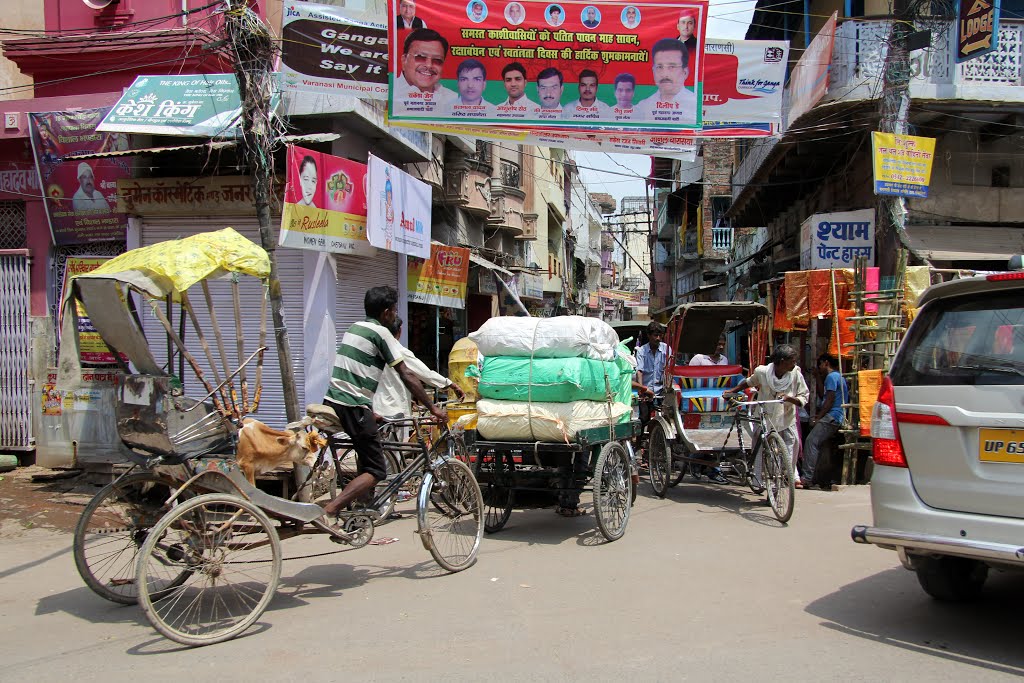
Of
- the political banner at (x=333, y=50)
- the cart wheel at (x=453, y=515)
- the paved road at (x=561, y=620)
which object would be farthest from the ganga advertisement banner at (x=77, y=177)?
the cart wheel at (x=453, y=515)

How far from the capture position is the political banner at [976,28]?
11.6 meters

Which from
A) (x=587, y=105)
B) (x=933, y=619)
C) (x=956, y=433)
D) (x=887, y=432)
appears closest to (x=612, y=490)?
(x=933, y=619)

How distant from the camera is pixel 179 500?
15.3 feet

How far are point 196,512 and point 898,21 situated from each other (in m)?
11.1

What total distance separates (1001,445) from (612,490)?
3.38 m

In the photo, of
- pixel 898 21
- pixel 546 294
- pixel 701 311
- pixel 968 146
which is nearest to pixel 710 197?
pixel 546 294

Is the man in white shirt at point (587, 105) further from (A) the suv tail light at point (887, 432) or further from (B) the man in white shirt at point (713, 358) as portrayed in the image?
(A) the suv tail light at point (887, 432)

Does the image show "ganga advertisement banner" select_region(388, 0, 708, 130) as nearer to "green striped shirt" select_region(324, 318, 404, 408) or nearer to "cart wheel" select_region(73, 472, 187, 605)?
"green striped shirt" select_region(324, 318, 404, 408)

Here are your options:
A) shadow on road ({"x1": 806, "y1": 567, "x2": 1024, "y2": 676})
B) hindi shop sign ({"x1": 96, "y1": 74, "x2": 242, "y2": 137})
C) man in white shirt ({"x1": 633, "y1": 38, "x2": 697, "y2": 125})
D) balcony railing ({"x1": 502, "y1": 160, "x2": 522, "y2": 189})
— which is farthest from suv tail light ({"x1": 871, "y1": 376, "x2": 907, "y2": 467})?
balcony railing ({"x1": 502, "y1": 160, "x2": 522, "y2": 189})

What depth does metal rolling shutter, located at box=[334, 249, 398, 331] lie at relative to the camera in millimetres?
10805

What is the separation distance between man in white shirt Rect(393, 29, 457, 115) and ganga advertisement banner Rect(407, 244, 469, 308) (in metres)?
4.12

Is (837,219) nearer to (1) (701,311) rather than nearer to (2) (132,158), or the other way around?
(1) (701,311)

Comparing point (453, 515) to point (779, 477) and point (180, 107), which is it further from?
point (180, 107)

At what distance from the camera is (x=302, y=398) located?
10172 mm
